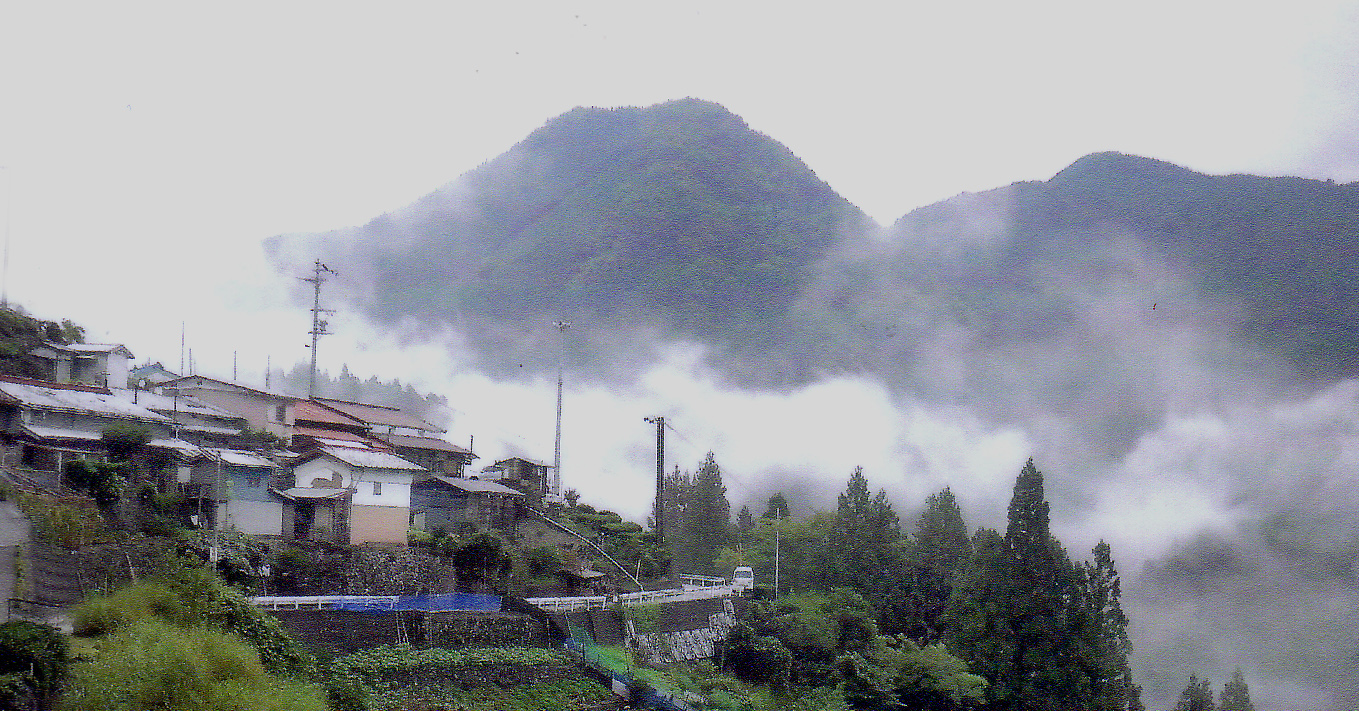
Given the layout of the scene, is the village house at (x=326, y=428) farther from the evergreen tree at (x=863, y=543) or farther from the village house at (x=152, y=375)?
the evergreen tree at (x=863, y=543)

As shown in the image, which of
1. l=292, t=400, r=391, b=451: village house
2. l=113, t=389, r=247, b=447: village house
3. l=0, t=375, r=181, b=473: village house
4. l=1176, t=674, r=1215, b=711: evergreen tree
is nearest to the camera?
l=0, t=375, r=181, b=473: village house

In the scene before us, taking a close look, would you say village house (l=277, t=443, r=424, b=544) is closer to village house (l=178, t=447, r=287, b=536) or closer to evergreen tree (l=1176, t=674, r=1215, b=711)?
village house (l=178, t=447, r=287, b=536)

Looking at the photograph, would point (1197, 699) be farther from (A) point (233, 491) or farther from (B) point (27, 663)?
(B) point (27, 663)

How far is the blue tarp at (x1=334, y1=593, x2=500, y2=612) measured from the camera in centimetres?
1786

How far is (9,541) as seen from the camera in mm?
15352

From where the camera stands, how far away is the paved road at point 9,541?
14.0 metres

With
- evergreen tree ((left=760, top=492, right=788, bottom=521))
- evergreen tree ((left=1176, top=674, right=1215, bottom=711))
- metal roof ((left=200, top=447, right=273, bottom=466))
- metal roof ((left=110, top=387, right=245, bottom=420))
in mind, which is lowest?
evergreen tree ((left=1176, top=674, right=1215, bottom=711))

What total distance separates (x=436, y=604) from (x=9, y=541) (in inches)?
280

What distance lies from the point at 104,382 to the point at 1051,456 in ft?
244

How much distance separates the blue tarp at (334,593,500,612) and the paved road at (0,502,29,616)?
16.2 feet

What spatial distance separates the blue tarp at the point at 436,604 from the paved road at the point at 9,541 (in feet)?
16.2

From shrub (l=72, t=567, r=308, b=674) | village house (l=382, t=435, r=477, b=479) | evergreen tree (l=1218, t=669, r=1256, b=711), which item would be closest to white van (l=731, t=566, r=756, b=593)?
village house (l=382, t=435, r=477, b=479)

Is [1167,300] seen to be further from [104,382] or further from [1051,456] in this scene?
[104,382]

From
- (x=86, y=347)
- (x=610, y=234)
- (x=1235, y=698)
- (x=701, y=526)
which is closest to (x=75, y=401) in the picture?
(x=86, y=347)
